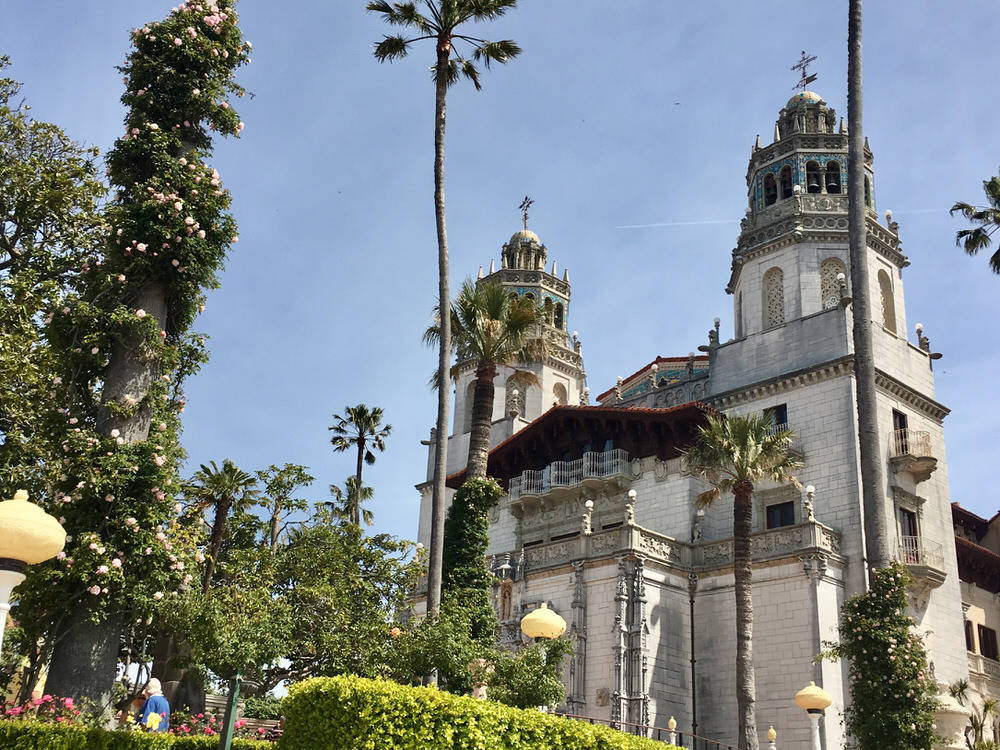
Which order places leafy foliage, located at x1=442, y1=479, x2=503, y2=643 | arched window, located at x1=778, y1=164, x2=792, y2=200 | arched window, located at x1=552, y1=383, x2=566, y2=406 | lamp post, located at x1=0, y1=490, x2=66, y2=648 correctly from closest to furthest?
lamp post, located at x1=0, y1=490, x2=66, y2=648
leafy foliage, located at x1=442, y1=479, x2=503, y2=643
arched window, located at x1=778, y1=164, x2=792, y2=200
arched window, located at x1=552, y1=383, x2=566, y2=406

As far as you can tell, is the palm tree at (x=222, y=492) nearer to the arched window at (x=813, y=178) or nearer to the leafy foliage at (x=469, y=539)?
the leafy foliage at (x=469, y=539)

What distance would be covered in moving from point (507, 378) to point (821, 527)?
942 inches

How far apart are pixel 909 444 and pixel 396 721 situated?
28181 mm

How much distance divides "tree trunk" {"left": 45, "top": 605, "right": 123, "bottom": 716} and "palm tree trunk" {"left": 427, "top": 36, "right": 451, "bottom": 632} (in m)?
7.30

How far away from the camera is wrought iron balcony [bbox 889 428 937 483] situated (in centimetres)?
3572

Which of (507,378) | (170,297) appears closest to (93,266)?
(170,297)

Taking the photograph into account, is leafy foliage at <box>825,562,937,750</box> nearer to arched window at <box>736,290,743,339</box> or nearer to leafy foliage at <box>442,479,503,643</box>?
leafy foliage at <box>442,479,503,643</box>

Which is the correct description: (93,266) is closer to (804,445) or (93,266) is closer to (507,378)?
(804,445)

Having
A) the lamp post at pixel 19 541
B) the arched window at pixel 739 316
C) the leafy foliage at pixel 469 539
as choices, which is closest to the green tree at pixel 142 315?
the lamp post at pixel 19 541

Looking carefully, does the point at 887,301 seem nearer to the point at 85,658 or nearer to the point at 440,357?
the point at 440,357

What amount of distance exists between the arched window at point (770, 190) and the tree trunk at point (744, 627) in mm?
17397

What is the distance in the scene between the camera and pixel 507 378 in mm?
53500

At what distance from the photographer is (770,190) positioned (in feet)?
143

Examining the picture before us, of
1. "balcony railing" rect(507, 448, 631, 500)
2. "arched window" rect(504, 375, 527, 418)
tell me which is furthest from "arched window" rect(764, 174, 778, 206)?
"arched window" rect(504, 375, 527, 418)
